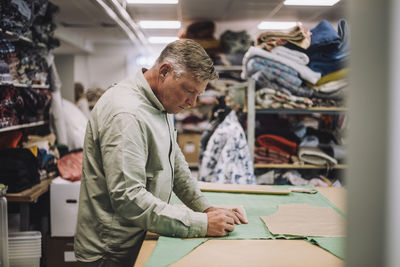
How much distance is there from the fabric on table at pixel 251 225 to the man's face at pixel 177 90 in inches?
22.5

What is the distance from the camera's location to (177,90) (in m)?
1.50

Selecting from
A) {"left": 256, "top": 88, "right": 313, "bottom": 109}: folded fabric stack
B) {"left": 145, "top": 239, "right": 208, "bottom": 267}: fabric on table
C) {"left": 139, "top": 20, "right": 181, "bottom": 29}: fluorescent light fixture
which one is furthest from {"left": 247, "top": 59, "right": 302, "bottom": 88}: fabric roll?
{"left": 139, "top": 20, "right": 181, "bottom": 29}: fluorescent light fixture

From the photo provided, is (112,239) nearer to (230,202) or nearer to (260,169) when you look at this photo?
(230,202)

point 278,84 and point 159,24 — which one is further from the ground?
point 159,24

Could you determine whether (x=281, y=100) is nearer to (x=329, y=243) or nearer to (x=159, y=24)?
(x=329, y=243)

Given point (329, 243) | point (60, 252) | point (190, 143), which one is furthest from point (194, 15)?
point (329, 243)

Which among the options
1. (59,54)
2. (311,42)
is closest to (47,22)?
(311,42)

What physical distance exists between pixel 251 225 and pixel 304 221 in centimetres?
24

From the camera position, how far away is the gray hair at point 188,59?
1.43 metres

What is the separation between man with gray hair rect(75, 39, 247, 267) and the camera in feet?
4.15

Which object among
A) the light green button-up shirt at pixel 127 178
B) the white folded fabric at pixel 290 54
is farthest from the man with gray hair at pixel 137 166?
the white folded fabric at pixel 290 54

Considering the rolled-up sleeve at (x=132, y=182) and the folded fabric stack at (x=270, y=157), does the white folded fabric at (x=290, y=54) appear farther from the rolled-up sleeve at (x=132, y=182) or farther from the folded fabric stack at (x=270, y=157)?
the rolled-up sleeve at (x=132, y=182)

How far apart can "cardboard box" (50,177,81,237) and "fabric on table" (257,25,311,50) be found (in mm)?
2099

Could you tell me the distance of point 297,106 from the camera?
2.82m
